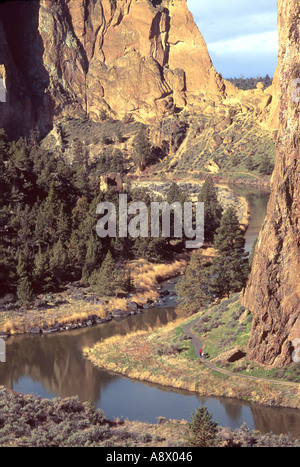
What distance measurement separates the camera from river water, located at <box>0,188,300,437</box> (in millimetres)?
30344

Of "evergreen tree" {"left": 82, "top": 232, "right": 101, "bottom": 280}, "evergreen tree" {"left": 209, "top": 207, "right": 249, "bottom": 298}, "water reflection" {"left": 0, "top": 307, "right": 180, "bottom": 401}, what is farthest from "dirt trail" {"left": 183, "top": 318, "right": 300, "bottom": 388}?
"evergreen tree" {"left": 82, "top": 232, "right": 101, "bottom": 280}

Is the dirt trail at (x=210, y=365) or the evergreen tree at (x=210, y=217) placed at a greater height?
the evergreen tree at (x=210, y=217)

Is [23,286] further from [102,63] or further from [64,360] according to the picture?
[102,63]

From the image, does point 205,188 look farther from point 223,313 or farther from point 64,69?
point 64,69

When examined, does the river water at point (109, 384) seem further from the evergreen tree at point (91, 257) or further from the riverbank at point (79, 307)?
the evergreen tree at point (91, 257)

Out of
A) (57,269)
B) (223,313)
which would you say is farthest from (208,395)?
(57,269)

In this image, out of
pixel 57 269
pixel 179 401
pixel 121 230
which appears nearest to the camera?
pixel 179 401

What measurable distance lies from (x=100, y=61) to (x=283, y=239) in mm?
130053

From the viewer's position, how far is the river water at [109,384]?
30344mm

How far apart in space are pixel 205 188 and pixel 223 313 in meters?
41.6

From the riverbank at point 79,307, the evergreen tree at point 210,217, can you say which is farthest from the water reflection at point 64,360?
the evergreen tree at point 210,217

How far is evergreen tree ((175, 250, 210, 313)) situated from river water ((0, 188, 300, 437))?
6.13ft

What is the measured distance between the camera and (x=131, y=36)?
150125 mm

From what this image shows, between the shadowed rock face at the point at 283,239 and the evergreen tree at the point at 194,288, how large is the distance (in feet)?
39.1
